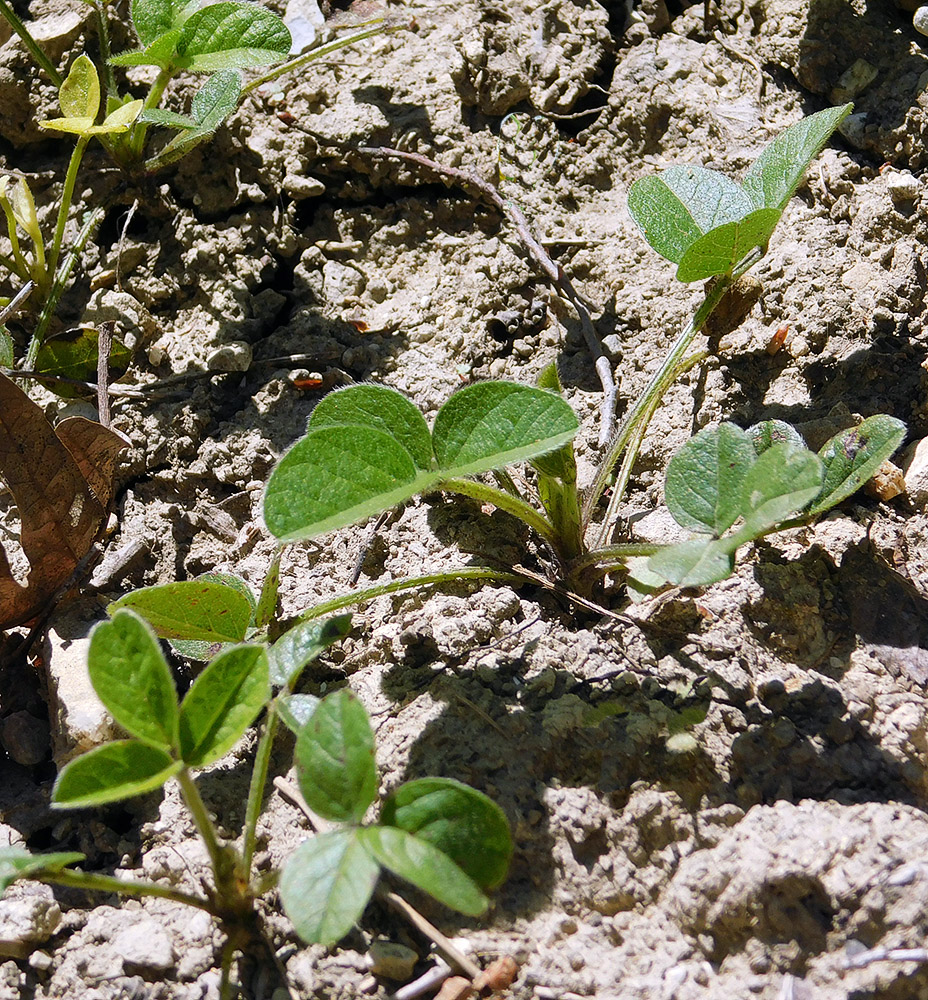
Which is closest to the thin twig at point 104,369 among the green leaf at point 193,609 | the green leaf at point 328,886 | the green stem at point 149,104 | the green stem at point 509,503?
the green stem at point 149,104

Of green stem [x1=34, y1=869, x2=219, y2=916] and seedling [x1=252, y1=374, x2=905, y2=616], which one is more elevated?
seedling [x1=252, y1=374, x2=905, y2=616]

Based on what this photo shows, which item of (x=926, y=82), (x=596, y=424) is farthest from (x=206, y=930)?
(x=926, y=82)

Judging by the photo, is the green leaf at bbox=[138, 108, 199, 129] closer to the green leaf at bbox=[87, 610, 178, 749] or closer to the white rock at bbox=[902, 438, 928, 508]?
the green leaf at bbox=[87, 610, 178, 749]

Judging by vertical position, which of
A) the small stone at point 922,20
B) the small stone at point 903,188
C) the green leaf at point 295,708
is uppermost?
the small stone at point 922,20

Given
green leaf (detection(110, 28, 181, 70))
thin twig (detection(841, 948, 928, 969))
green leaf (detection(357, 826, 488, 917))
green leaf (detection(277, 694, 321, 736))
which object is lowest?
thin twig (detection(841, 948, 928, 969))

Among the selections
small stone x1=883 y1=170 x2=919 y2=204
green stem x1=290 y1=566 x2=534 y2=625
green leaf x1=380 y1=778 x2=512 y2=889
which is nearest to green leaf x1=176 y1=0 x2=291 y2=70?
green stem x1=290 y1=566 x2=534 y2=625

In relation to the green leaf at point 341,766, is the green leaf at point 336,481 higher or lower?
higher

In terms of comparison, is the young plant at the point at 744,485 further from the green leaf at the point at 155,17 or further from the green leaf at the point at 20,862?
the green leaf at the point at 155,17

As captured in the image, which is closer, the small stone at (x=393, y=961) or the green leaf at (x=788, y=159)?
the small stone at (x=393, y=961)

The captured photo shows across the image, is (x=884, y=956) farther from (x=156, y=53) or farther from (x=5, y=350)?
(x=156, y=53)
